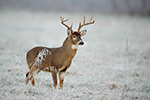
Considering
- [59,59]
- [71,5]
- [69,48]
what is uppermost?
[71,5]

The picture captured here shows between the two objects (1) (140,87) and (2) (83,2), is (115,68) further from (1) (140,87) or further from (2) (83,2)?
(2) (83,2)

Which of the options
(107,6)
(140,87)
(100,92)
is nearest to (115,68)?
(140,87)

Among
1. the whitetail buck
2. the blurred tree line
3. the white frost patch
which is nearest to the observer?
the white frost patch

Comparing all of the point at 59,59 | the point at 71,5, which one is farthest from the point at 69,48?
the point at 71,5

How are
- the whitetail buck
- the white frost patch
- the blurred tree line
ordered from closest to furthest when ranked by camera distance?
the white frost patch
the whitetail buck
the blurred tree line

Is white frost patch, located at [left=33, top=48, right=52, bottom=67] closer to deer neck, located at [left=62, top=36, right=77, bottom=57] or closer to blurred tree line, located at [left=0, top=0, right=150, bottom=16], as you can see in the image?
deer neck, located at [left=62, top=36, right=77, bottom=57]

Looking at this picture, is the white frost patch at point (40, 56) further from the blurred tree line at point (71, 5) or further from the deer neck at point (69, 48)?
the blurred tree line at point (71, 5)

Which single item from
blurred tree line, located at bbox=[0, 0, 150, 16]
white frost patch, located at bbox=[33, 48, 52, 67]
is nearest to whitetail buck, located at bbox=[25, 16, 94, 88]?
white frost patch, located at bbox=[33, 48, 52, 67]

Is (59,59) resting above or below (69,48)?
below

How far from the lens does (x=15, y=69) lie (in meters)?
7.77

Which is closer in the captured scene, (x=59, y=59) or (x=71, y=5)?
(x=59, y=59)

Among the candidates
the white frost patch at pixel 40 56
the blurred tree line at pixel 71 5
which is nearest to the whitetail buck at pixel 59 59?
the white frost patch at pixel 40 56

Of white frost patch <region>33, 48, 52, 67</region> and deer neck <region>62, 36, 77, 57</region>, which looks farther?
deer neck <region>62, 36, 77, 57</region>

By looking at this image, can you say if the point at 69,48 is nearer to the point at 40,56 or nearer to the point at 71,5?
the point at 40,56
